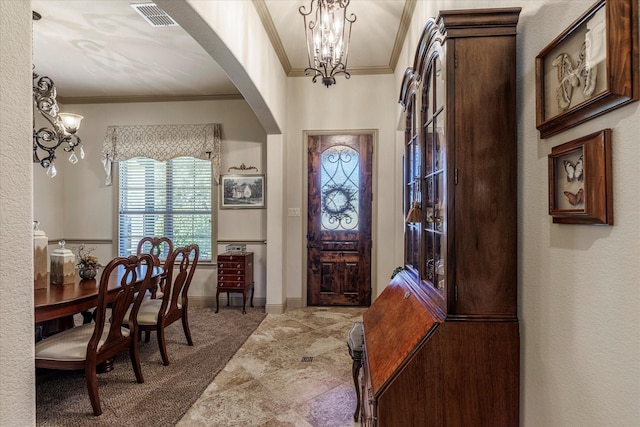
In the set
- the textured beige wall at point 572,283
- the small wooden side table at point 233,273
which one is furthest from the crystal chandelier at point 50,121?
the textured beige wall at point 572,283

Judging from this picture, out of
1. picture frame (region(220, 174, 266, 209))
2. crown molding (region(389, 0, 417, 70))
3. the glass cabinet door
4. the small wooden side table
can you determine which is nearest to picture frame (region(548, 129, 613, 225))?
the glass cabinet door

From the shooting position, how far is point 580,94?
963mm

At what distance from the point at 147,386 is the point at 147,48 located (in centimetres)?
339

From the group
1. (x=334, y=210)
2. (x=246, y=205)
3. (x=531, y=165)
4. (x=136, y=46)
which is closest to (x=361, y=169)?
(x=334, y=210)

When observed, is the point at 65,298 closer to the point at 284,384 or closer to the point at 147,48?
the point at 284,384

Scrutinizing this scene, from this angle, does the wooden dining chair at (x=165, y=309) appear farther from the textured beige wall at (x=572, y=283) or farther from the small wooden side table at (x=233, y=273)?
the textured beige wall at (x=572, y=283)

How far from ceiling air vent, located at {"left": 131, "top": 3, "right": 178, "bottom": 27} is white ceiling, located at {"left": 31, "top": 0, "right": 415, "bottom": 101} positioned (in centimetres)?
8

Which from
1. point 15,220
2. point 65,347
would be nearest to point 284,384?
point 65,347

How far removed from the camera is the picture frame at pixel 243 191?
4965 millimetres

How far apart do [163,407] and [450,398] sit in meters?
1.95

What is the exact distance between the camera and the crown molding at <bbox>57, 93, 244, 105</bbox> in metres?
5.02

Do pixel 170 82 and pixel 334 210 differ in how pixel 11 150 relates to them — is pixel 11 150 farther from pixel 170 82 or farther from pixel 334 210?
pixel 170 82

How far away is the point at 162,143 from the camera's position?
5023 millimetres

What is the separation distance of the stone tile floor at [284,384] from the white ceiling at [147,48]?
323cm
